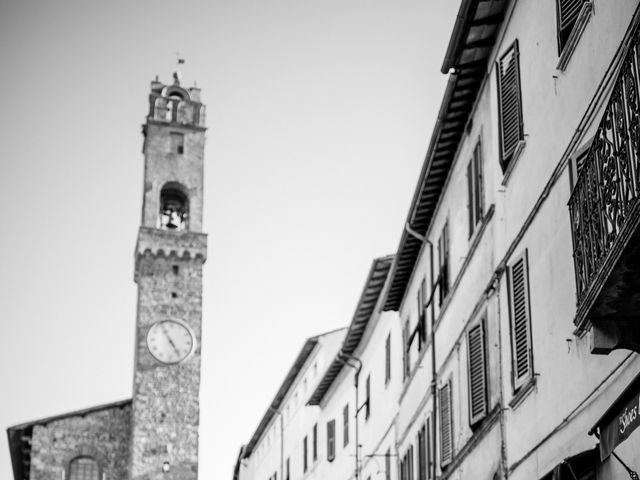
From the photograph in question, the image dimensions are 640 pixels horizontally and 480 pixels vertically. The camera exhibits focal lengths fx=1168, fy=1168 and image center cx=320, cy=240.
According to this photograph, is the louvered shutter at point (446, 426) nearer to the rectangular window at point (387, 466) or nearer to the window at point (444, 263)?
the window at point (444, 263)

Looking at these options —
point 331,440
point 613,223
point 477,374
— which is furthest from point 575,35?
point 331,440

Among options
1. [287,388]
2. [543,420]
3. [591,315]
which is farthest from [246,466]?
[591,315]

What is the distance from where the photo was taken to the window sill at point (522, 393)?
1308 centimetres

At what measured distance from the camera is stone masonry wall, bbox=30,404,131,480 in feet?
158

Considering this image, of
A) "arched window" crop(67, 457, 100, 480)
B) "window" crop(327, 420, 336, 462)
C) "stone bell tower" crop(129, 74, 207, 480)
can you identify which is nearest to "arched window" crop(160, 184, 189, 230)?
"stone bell tower" crop(129, 74, 207, 480)

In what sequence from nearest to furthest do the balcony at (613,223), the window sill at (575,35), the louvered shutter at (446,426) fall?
the balcony at (613,223), the window sill at (575,35), the louvered shutter at (446,426)

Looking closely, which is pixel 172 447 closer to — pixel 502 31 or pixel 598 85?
pixel 502 31

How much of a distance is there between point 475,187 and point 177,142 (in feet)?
131

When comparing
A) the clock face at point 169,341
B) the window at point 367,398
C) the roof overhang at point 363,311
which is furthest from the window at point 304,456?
the clock face at point 169,341

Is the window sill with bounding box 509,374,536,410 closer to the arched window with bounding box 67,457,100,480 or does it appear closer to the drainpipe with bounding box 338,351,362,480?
the drainpipe with bounding box 338,351,362,480

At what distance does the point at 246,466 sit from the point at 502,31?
44.0 m

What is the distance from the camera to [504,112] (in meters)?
15.1

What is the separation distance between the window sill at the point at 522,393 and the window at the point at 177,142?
A: 42.7 meters

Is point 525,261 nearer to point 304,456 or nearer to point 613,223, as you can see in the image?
point 613,223
